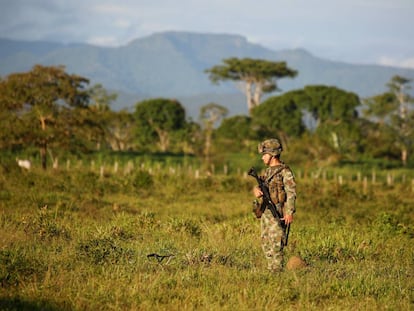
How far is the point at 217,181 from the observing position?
2880cm

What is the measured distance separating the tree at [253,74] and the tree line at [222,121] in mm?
124

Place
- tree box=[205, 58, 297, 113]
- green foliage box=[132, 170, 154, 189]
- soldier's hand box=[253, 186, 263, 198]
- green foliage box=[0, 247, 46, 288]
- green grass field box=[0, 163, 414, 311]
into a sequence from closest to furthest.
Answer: green grass field box=[0, 163, 414, 311] → green foliage box=[0, 247, 46, 288] → soldier's hand box=[253, 186, 263, 198] → green foliage box=[132, 170, 154, 189] → tree box=[205, 58, 297, 113]

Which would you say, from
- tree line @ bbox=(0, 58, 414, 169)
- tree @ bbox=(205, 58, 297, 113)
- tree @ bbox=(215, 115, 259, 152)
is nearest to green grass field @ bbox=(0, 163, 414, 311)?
tree line @ bbox=(0, 58, 414, 169)

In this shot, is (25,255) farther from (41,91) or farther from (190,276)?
(41,91)

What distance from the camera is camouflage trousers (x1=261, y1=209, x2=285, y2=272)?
8922 millimetres

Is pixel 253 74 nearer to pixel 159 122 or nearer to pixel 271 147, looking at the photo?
pixel 159 122

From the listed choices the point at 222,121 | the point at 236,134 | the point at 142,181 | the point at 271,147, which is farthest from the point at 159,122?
the point at 271,147

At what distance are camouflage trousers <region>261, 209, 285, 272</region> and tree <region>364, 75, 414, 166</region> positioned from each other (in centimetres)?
5121

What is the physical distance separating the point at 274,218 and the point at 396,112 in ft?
227

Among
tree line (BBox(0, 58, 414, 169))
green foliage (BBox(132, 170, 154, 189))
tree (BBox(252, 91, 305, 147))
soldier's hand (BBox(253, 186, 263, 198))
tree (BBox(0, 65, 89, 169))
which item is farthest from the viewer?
tree (BBox(252, 91, 305, 147))

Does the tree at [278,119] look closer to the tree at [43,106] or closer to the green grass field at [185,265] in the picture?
the tree at [43,106]

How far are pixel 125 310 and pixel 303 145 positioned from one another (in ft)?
129

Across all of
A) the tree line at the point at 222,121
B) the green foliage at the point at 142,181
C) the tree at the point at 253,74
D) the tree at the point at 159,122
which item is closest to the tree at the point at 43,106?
the tree line at the point at 222,121

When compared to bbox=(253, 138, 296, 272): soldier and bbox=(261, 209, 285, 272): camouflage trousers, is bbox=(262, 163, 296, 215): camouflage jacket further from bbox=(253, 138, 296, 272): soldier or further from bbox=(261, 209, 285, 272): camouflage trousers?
bbox=(261, 209, 285, 272): camouflage trousers
